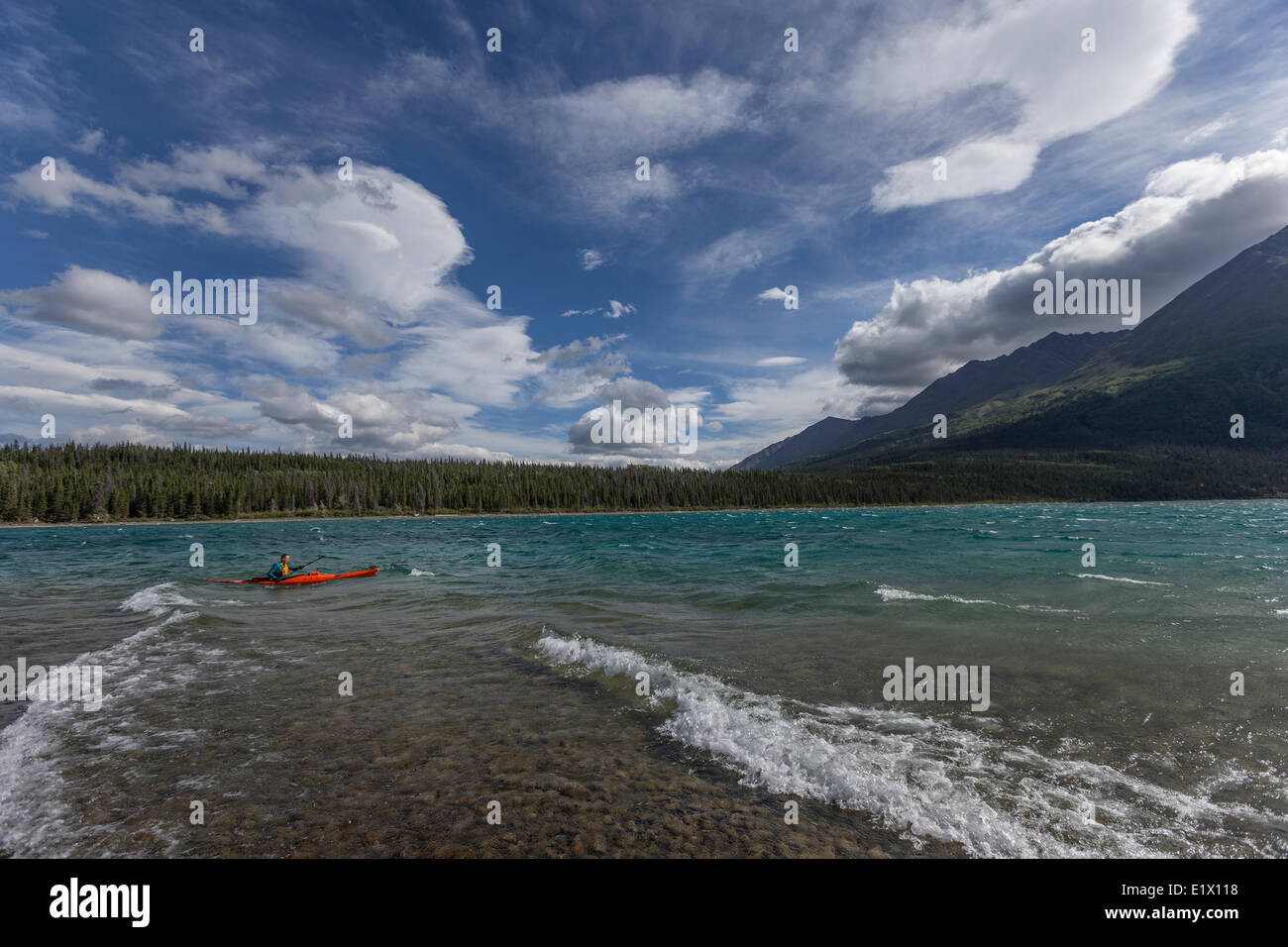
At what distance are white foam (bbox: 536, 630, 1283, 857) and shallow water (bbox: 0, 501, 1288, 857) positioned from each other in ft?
0.16

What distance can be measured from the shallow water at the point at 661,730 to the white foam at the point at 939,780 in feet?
0.16

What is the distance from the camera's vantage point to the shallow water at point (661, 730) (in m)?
7.28

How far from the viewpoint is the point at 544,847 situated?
22.2 feet

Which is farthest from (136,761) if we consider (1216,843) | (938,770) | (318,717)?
(1216,843)

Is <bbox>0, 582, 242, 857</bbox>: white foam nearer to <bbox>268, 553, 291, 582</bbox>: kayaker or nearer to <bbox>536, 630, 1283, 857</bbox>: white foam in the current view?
<bbox>536, 630, 1283, 857</bbox>: white foam

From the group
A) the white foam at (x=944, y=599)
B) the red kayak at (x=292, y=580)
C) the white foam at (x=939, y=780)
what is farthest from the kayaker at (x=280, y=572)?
the white foam at (x=944, y=599)

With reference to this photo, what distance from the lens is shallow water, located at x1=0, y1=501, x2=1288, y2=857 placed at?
23.9 ft

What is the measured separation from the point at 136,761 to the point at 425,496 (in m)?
197

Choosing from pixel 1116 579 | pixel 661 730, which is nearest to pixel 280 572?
pixel 661 730

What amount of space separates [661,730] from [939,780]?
486cm
